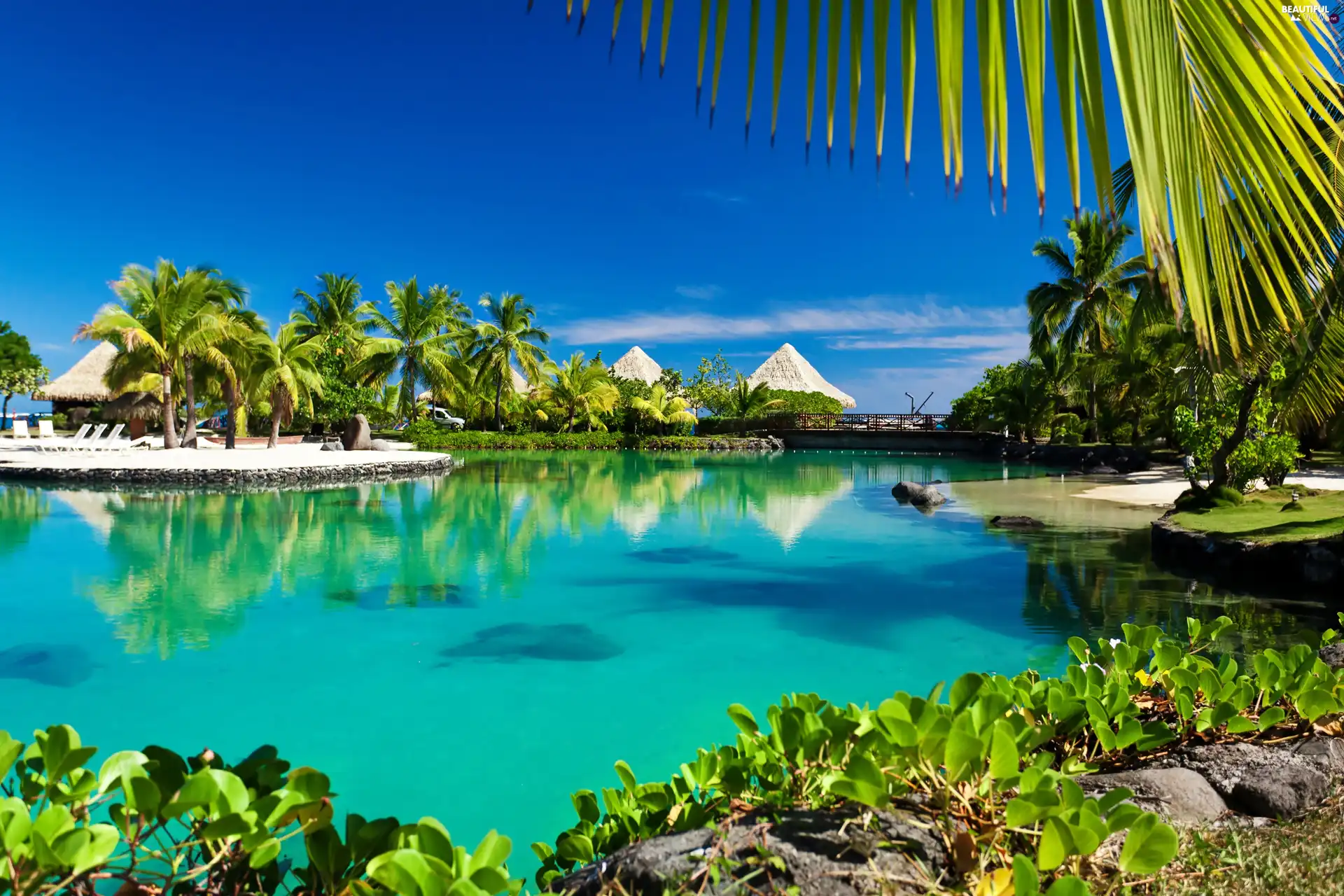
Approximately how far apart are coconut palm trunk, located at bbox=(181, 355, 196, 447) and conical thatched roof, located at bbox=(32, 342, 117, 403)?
41.7 feet

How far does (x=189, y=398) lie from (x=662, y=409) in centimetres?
1915

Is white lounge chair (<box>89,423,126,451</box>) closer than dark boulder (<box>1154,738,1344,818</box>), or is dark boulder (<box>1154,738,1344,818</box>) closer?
dark boulder (<box>1154,738,1344,818</box>)

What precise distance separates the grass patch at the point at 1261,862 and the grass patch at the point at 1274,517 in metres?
6.42

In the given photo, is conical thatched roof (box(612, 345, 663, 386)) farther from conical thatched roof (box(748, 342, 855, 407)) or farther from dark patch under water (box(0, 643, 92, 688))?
dark patch under water (box(0, 643, 92, 688))

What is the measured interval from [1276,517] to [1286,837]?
28.6ft

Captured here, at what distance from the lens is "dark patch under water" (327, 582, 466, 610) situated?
6.86m

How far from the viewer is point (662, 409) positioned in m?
34.8

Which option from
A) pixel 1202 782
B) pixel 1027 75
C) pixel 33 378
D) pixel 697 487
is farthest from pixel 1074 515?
pixel 33 378

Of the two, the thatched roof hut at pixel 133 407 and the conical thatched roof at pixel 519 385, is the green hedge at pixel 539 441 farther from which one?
the thatched roof hut at pixel 133 407

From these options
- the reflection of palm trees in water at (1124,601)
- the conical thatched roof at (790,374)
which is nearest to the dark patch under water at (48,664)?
the reflection of palm trees in water at (1124,601)

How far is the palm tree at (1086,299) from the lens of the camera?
2353cm

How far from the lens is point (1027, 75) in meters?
0.65

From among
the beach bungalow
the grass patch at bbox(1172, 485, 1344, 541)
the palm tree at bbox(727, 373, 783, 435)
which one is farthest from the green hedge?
the grass patch at bbox(1172, 485, 1344, 541)

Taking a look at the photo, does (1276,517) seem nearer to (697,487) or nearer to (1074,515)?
(1074,515)
